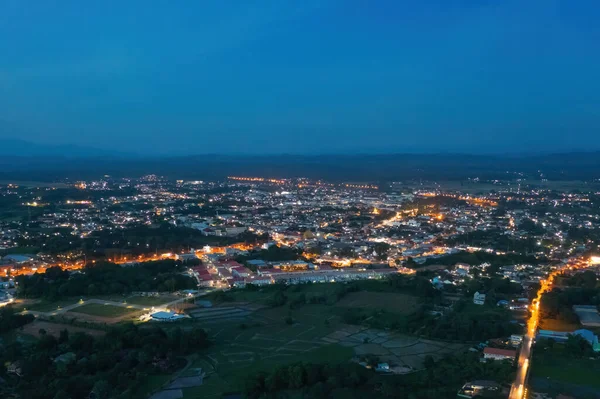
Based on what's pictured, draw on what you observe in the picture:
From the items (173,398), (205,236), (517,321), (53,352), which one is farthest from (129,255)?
(517,321)

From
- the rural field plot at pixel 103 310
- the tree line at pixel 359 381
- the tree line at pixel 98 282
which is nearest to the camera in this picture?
the tree line at pixel 359 381

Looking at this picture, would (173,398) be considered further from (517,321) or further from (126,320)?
(517,321)

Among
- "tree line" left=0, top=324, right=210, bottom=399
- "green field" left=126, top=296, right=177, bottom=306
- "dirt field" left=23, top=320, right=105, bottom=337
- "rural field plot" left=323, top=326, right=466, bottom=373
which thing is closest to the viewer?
"tree line" left=0, top=324, right=210, bottom=399

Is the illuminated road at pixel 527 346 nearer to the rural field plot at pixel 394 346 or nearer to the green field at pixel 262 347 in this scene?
the rural field plot at pixel 394 346

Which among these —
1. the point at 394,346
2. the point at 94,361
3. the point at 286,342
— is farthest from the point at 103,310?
the point at 394,346

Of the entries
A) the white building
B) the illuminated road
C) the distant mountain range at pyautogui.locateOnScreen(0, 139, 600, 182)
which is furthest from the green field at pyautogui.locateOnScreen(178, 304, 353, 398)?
the distant mountain range at pyautogui.locateOnScreen(0, 139, 600, 182)

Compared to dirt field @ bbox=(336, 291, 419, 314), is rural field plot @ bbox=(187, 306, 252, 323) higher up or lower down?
lower down

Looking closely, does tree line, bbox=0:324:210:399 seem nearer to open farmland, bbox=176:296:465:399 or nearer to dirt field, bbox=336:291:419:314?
open farmland, bbox=176:296:465:399

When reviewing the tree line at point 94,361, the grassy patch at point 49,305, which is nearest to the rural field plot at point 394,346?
the tree line at point 94,361
